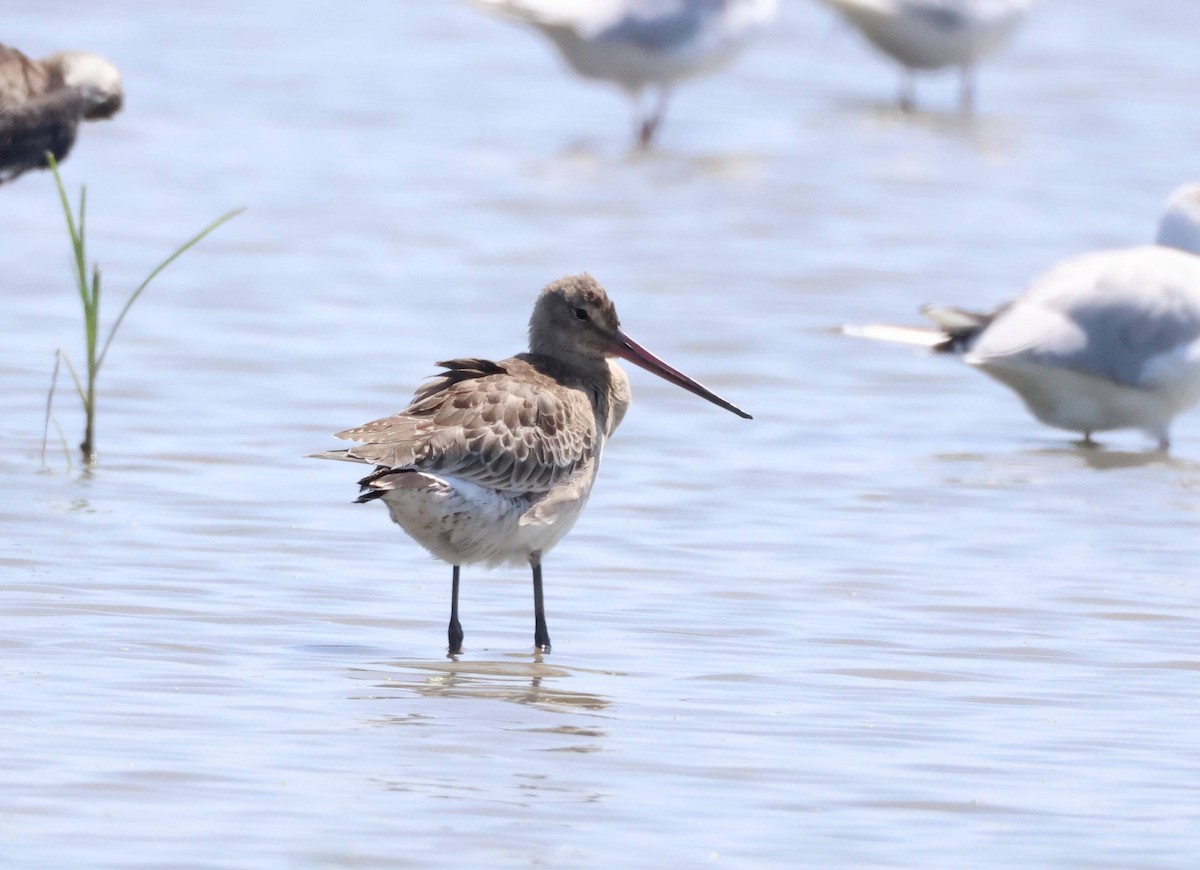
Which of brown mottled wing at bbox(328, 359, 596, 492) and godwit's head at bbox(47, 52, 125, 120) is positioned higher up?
godwit's head at bbox(47, 52, 125, 120)

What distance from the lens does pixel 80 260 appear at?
7.15 metres

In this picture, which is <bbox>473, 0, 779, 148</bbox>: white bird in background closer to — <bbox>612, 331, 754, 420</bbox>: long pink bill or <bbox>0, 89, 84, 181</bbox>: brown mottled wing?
<bbox>0, 89, 84, 181</bbox>: brown mottled wing

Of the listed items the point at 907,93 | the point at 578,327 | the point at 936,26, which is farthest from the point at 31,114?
the point at 907,93

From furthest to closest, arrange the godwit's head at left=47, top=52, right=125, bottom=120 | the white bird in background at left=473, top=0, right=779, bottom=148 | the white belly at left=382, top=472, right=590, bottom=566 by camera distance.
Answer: the white bird in background at left=473, top=0, right=779, bottom=148, the godwit's head at left=47, top=52, right=125, bottom=120, the white belly at left=382, top=472, right=590, bottom=566

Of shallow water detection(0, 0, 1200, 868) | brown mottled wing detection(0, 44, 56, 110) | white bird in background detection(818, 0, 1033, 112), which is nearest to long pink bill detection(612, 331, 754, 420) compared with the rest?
shallow water detection(0, 0, 1200, 868)

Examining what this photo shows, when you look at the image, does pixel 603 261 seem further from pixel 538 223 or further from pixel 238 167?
pixel 238 167

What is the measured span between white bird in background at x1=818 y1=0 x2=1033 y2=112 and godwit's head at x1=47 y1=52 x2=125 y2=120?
9447 millimetres

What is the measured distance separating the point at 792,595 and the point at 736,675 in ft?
3.03

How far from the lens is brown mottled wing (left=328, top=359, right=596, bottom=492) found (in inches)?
214

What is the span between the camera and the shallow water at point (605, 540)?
4422 millimetres

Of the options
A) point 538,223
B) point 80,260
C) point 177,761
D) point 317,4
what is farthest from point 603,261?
point 317,4

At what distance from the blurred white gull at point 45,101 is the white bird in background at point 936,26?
9500mm

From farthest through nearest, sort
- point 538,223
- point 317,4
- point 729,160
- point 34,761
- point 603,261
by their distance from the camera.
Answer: point 317,4, point 729,160, point 538,223, point 603,261, point 34,761

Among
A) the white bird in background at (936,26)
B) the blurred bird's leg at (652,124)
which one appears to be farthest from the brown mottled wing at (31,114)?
the white bird in background at (936,26)
